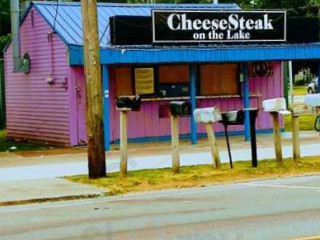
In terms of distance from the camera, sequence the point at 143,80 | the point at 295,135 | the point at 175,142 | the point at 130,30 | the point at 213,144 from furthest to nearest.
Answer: the point at 143,80 < the point at 130,30 < the point at 295,135 < the point at 213,144 < the point at 175,142

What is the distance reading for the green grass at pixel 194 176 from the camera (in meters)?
14.2

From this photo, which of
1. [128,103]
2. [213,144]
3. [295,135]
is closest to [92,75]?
[128,103]

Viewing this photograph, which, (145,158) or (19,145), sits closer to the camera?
(145,158)

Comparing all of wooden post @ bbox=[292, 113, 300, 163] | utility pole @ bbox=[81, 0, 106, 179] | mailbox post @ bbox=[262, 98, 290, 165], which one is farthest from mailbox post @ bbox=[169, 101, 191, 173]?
wooden post @ bbox=[292, 113, 300, 163]

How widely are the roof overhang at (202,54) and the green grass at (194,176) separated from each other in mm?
5289

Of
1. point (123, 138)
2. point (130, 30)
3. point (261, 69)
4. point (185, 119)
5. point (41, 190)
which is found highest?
point (130, 30)

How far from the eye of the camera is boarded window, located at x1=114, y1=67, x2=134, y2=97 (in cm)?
2264

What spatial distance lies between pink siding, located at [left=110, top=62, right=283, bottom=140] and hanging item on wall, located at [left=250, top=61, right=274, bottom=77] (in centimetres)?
23

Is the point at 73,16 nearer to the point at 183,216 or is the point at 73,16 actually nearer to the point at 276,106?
the point at 276,106

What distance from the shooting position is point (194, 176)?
49.3 ft

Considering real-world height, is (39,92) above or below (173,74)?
below

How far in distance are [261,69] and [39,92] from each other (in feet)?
24.5

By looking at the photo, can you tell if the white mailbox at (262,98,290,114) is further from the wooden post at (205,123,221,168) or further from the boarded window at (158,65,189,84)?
the boarded window at (158,65,189,84)

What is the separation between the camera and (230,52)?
22016 millimetres
